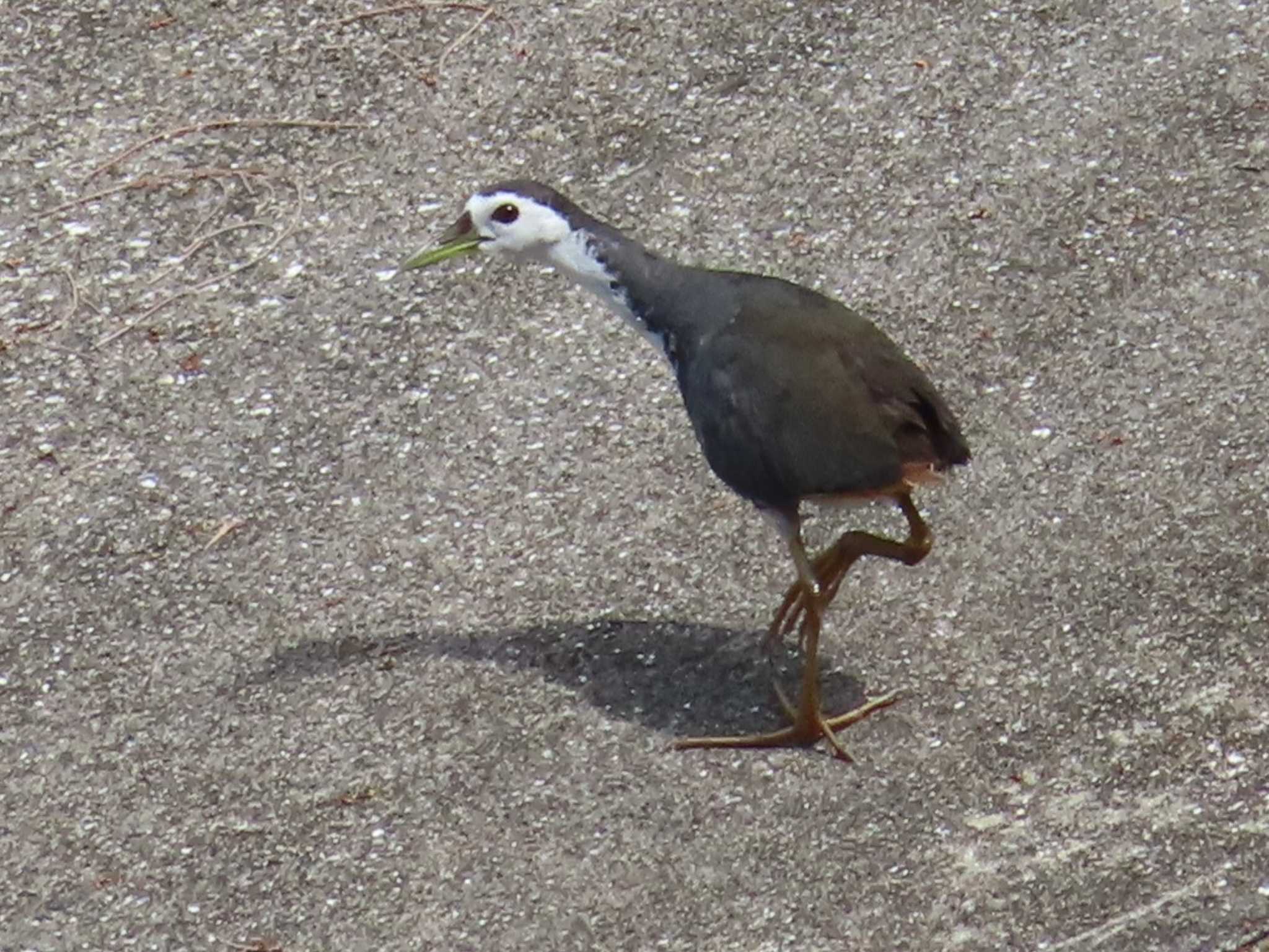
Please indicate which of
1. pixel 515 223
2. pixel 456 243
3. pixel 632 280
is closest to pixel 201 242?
pixel 456 243

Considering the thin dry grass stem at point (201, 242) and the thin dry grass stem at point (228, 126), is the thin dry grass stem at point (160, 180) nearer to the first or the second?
the thin dry grass stem at point (228, 126)

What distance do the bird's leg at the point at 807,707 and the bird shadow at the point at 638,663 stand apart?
63mm

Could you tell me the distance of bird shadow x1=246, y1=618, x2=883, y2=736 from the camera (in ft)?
19.2

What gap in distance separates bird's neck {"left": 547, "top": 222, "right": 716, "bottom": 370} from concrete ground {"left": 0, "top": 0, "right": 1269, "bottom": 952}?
0.75 metres

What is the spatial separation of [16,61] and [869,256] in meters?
3.68

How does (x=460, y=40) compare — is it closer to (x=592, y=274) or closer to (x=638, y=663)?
(x=592, y=274)

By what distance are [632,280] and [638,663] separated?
1095mm

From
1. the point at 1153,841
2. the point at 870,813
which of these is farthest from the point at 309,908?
the point at 1153,841

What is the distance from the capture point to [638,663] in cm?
601

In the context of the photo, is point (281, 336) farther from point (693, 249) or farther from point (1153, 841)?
point (1153, 841)

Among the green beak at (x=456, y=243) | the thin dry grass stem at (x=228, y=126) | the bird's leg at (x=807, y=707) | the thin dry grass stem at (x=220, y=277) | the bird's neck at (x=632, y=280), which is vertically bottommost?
the thin dry grass stem at (x=220, y=277)

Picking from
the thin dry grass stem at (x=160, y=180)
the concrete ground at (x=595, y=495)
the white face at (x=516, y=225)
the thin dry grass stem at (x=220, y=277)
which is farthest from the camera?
the thin dry grass stem at (x=160, y=180)

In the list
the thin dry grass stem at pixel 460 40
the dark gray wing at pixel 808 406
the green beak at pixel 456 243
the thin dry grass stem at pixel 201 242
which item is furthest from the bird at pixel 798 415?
the thin dry grass stem at pixel 460 40

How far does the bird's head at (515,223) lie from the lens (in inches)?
243
